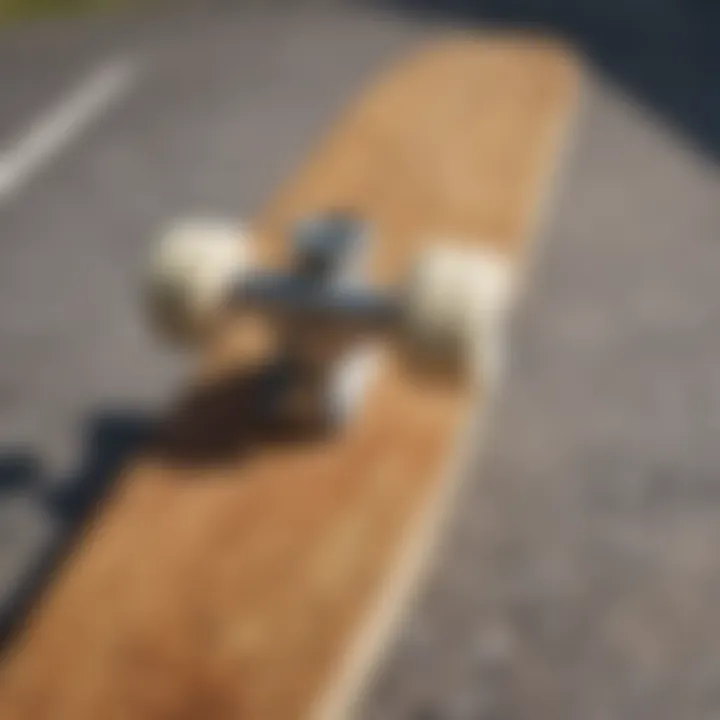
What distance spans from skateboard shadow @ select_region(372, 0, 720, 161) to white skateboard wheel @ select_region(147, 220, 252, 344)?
1.15 m

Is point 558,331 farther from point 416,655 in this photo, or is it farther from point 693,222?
point 416,655

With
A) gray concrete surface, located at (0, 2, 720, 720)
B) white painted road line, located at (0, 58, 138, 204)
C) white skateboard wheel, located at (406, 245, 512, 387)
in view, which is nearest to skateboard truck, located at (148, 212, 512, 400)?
white skateboard wheel, located at (406, 245, 512, 387)

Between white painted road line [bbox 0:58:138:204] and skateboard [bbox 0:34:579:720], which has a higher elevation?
white painted road line [bbox 0:58:138:204]

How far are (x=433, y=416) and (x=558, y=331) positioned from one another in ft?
1.53

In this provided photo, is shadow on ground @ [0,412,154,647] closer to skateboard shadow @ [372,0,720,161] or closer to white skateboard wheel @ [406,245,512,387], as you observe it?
white skateboard wheel @ [406,245,512,387]

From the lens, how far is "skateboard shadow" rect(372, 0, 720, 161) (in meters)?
1.91

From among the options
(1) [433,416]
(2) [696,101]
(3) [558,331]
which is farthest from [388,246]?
(2) [696,101]

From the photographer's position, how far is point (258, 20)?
215 centimetres

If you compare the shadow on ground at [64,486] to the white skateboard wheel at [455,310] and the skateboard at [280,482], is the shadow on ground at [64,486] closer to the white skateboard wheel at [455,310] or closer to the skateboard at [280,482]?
the skateboard at [280,482]

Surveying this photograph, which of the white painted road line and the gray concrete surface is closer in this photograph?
the gray concrete surface

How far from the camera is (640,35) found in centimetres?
214

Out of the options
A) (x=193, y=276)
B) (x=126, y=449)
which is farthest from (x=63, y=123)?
(x=193, y=276)

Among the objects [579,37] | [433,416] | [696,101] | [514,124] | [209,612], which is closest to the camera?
[209,612]

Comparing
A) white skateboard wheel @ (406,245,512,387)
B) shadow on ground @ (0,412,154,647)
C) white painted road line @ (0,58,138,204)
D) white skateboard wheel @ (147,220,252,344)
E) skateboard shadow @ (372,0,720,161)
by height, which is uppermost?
skateboard shadow @ (372,0,720,161)
